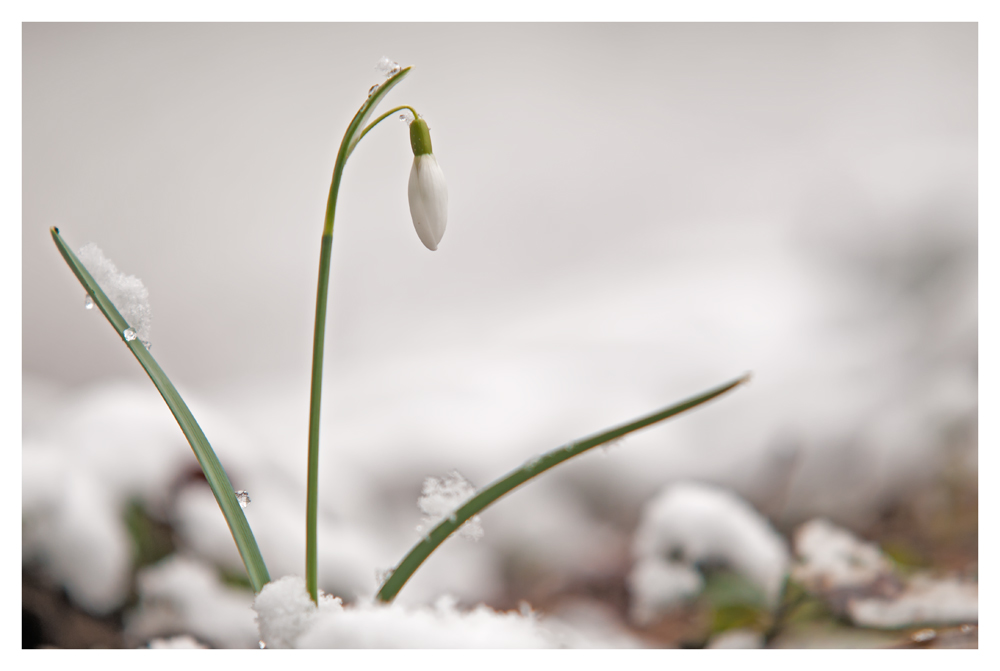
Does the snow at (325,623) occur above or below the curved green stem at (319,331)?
below

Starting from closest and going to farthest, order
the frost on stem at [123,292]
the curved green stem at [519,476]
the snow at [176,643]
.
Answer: the curved green stem at [519,476] < the frost on stem at [123,292] < the snow at [176,643]

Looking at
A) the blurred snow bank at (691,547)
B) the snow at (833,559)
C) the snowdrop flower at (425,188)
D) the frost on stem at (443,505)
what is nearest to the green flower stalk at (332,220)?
the snowdrop flower at (425,188)

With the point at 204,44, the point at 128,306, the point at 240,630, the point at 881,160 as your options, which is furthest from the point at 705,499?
the point at 204,44

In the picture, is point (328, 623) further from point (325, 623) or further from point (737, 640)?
point (737, 640)

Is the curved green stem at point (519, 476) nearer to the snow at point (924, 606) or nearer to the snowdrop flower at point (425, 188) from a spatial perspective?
the snowdrop flower at point (425, 188)

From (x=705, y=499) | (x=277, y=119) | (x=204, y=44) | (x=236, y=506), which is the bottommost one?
(x=705, y=499)

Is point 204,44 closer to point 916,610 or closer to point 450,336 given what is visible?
point 450,336

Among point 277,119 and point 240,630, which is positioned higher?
point 277,119
